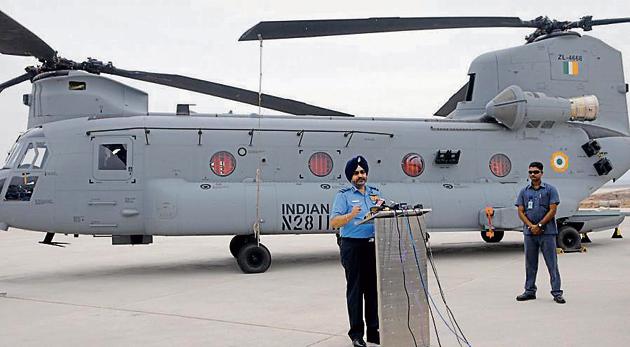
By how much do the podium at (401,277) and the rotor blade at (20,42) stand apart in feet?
24.0

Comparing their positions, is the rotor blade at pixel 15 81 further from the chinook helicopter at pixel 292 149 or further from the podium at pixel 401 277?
the podium at pixel 401 277

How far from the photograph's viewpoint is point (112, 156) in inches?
440

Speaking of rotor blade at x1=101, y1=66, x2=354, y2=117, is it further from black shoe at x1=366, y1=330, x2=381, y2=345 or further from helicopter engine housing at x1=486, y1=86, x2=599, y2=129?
black shoe at x1=366, y1=330, x2=381, y2=345

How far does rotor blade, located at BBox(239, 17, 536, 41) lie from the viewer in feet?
33.6

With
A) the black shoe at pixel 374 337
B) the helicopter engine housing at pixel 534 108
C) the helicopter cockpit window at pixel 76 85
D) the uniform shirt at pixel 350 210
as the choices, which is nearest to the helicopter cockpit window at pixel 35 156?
the helicopter cockpit window at pixel 76 85

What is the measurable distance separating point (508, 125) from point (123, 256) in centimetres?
933

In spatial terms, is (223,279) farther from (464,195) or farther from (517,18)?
(517,18)

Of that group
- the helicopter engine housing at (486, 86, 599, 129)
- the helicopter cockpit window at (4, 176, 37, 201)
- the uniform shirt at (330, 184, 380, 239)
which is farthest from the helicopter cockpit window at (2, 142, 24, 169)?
the helicopter engine housing at (486, 86, 599, 129)

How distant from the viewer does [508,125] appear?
1343 cm

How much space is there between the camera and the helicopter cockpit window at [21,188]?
10.7m

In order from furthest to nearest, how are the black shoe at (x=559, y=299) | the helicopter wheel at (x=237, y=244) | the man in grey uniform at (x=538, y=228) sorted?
1. the helicopter wheel at (x=237, y=244)
2. the man in grey uniform at (x=538, y=228)
3. the black shoe at (x=559, y=299)

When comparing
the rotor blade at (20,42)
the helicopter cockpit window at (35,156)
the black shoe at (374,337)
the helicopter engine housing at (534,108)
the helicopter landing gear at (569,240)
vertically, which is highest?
the rotor blade at (20,42)

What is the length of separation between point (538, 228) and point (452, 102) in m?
8.95

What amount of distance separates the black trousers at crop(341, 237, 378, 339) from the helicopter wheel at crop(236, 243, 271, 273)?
5621 mm
